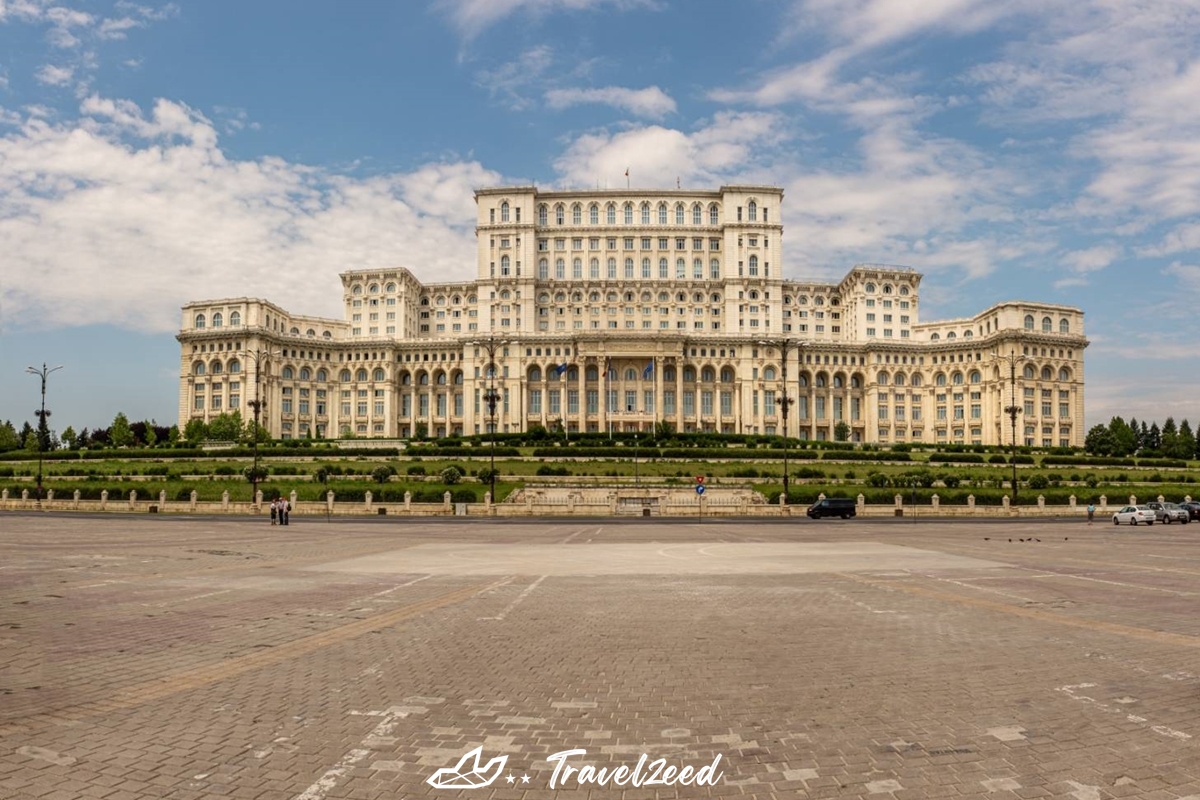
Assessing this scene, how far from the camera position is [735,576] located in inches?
754

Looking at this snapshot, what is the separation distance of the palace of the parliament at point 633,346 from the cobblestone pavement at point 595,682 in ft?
326

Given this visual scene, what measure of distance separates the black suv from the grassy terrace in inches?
172

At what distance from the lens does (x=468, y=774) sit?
6.09 meters

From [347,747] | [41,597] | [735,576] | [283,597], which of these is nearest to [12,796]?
[347,747]

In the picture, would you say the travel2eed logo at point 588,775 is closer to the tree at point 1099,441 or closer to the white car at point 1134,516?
the white car at point 1134,516

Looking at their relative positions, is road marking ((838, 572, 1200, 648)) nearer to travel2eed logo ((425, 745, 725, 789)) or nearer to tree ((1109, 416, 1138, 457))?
travel2eed logo ((425, 745, 725, 789))

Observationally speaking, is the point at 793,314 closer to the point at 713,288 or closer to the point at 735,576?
the point at 713,288

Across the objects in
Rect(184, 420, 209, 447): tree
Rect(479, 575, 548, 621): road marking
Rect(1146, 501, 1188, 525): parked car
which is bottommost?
Rect(1146, 501, 1188, 525): parked car

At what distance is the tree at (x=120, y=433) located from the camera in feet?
354

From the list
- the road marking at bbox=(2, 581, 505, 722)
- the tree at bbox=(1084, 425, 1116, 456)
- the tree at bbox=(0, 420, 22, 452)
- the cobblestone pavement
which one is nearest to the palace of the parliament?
the tree at bbox=(1084, 425, 1116, 456)

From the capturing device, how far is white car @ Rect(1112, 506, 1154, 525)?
46.3 meters

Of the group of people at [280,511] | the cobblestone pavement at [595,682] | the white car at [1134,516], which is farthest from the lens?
the white car at [1134,516]

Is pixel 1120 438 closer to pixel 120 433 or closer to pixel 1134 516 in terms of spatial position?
pixel 1134 516

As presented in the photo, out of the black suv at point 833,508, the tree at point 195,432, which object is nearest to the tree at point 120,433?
the tree at point 195,432
